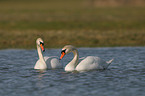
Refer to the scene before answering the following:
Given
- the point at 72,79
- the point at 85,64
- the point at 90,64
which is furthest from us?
the point at 90,64

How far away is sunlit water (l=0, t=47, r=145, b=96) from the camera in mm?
12312

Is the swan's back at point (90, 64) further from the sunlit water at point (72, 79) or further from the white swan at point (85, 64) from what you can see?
the sunlit water at point (72, 79)

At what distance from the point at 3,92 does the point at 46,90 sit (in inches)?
54.8

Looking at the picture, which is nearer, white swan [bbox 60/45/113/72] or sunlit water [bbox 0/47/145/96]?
sunlit water [bbox 0/47/145/96]

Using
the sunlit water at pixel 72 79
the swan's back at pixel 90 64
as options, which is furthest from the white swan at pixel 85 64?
the sunlit water at pixel 72 79

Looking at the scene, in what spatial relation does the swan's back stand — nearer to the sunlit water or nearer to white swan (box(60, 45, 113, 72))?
white swan (box(60, 45, 113, 72))

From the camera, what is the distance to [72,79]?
47.7 feet

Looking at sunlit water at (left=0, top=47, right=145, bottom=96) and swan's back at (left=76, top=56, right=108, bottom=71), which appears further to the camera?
swan's back at (left=76, top=56, right=108, bottom=71)

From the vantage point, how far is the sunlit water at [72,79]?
40.4ft

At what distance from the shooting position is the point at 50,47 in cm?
2570

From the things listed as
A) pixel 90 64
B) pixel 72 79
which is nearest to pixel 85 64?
pixel 90 64

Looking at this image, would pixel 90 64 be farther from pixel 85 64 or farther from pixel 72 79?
pixel 72 79

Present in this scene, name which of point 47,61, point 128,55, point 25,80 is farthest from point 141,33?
point 25,80

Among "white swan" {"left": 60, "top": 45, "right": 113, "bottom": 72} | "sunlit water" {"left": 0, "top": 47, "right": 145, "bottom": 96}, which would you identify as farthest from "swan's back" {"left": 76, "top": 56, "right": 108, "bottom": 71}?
"sunlit water" {"left": 0, "top": 47, "right": 145, "bottom": 96}
